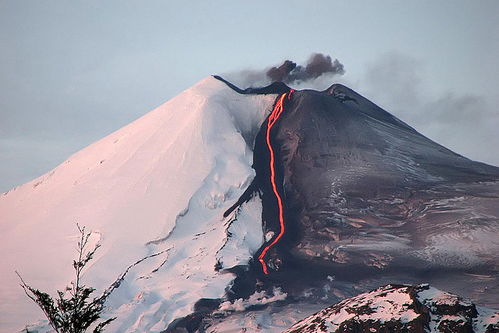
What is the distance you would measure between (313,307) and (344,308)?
42.7 ft

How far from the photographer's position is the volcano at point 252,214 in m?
48.3

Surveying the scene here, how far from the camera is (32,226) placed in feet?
191

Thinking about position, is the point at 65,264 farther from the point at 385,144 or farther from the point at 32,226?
the point at 385,144

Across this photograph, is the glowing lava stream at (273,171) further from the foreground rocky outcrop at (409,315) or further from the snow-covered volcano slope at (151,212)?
the foreground rocky outcrop at (409,315)

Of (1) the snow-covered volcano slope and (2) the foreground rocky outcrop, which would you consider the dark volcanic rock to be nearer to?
(1) the snow-covered volcano slope

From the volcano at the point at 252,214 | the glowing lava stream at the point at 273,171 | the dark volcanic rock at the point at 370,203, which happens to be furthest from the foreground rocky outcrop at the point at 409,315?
the glowing lava stream at the point at 273,171

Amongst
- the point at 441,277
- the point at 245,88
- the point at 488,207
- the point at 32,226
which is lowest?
the point at 441,277

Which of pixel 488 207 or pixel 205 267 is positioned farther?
pixel 488 207

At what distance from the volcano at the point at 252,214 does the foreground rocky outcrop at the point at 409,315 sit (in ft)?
36.8

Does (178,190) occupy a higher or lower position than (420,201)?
Result: higher

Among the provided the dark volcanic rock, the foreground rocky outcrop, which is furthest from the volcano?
the foreground rocky outcrop

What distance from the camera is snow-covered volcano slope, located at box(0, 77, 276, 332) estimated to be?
4841 cm

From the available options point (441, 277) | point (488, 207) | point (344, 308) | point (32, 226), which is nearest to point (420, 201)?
point (488, 207)

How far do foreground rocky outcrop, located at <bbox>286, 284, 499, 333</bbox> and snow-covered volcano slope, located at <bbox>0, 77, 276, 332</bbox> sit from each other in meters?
14.9
